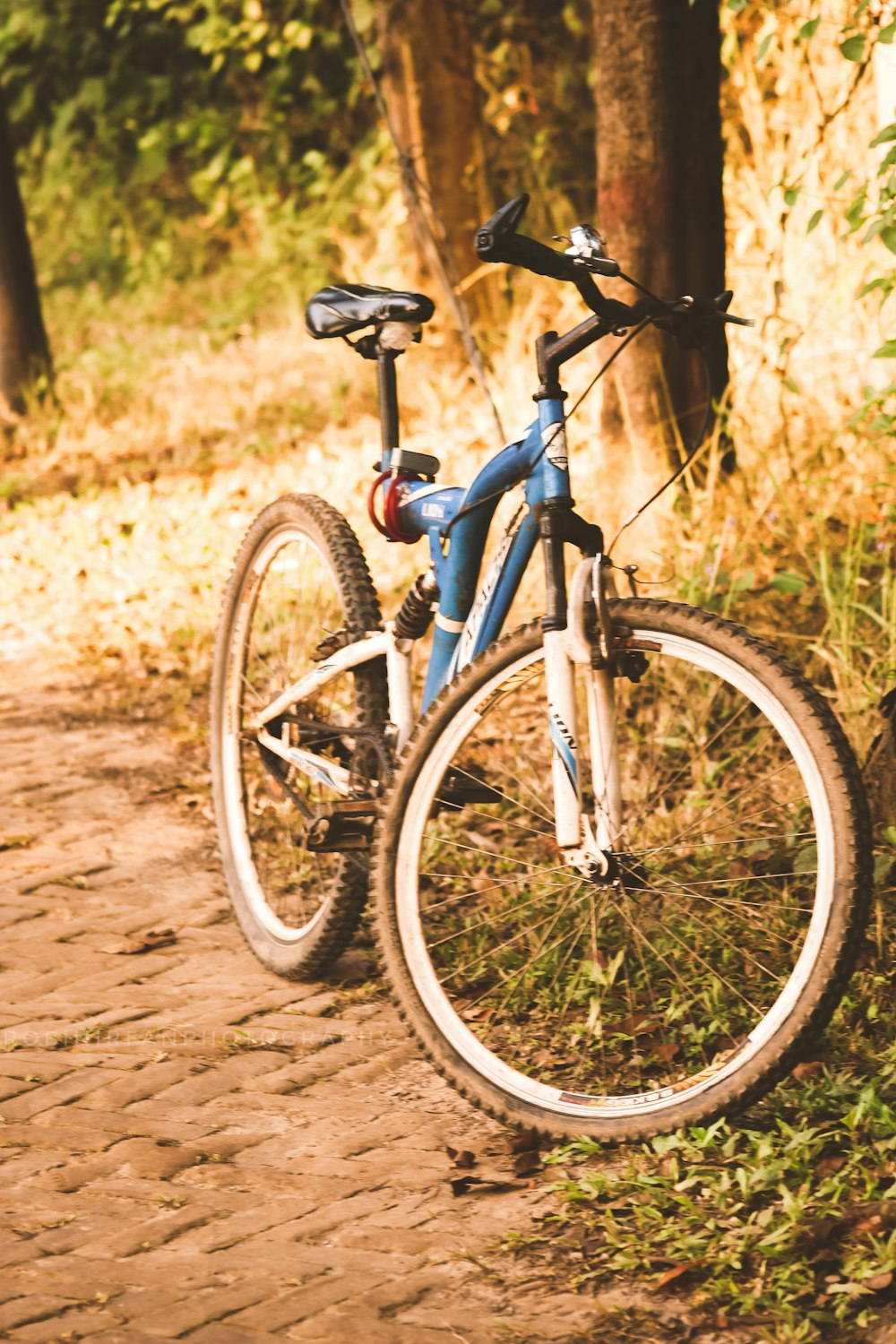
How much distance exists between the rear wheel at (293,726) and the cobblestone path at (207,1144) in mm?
143

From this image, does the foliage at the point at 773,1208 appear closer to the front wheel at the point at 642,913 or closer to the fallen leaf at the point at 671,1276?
the fallen leaf at the point at 671,1276

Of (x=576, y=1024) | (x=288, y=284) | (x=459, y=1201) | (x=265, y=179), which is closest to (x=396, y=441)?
(x=576, y=1024)

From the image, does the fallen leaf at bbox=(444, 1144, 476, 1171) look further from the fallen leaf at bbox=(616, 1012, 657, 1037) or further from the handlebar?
the handlebar

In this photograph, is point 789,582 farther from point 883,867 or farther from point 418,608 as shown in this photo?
point 418,608

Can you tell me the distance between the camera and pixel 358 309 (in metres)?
3.63

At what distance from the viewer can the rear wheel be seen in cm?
376

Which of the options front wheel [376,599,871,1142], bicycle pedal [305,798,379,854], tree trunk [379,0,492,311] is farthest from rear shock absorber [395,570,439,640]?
tree trunk [379,0,492,311]

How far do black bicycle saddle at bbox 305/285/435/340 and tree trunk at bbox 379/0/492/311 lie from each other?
5157mm

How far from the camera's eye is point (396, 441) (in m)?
3.64

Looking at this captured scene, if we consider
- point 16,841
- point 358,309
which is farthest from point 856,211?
point 16,841

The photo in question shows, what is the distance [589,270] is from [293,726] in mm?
1499

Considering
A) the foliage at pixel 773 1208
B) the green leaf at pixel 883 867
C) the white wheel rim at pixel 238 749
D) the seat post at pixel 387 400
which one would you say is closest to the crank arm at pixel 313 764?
the white wheel rim at pixel 238 749

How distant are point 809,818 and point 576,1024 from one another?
2.86 ft

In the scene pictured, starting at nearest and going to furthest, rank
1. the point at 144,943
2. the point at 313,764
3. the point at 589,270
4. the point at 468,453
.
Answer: the point at 589,270 → the point at 313,764 → the point at 144,943 → the point at 468,453
